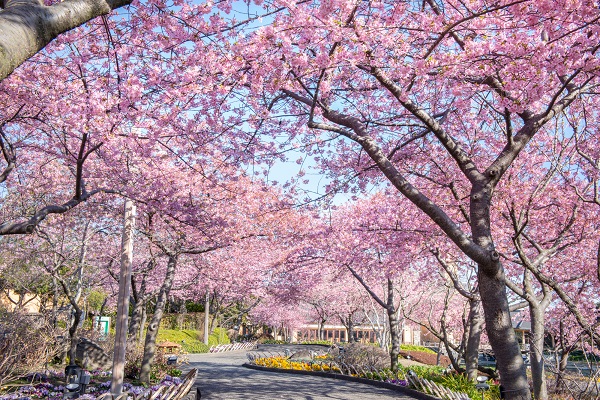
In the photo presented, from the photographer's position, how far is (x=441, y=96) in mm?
9227

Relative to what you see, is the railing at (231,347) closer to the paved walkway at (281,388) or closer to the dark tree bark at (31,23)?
the paved walkway at (281,388)

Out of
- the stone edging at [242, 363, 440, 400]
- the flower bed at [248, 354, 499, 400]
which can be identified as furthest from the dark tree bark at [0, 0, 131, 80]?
the stone edging at [242, 363, 440, 400]

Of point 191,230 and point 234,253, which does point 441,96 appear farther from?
point 234,253

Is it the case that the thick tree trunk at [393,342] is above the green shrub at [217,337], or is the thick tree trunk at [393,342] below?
above

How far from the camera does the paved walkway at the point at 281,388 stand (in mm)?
12422

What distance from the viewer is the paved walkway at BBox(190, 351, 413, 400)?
489 inches

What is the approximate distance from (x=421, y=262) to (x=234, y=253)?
10256 mm

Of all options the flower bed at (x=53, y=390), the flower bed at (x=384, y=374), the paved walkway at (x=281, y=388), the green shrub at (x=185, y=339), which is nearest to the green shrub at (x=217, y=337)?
the green shrub at (x=185, y=339)

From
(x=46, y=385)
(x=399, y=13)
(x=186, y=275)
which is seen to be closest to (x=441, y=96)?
(x=399, y=13)

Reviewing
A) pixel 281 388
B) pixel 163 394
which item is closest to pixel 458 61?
pixel 163 394

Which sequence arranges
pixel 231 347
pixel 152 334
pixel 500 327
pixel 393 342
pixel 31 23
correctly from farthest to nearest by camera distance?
pixel 231 347, pixel 393 342, pixel 152 334, pixel 500 327, pixel 31 23

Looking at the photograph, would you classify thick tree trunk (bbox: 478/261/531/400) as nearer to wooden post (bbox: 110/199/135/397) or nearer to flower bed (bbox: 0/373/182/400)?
wooden post (bbox: 110/199/135/397)

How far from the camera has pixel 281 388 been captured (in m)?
14.3

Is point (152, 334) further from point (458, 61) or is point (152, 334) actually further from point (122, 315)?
point (458, 61)
